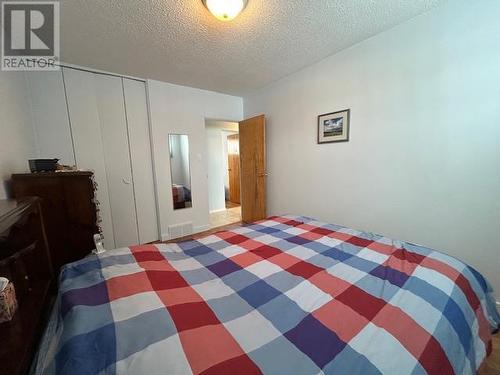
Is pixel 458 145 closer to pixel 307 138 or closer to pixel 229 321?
pixel 307 138

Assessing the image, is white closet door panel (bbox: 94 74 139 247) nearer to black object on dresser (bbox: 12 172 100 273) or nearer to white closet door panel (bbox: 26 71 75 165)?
white closet door panel (bbox: 26 71 75 165)

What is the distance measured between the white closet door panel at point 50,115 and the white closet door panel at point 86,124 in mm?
68

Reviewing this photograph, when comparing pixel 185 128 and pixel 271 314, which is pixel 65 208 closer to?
pixel 271 314

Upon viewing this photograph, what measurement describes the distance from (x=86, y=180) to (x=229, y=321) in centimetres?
180

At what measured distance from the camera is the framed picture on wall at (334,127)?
7.77ft

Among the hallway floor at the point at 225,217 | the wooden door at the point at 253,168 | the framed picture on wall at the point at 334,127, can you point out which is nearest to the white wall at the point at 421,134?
the framed picture on wall at the point at 334,127

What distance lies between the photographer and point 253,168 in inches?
141

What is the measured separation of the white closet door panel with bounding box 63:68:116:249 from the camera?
245cm

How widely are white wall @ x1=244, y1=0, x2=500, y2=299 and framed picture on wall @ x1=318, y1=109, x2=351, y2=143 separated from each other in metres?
0.07

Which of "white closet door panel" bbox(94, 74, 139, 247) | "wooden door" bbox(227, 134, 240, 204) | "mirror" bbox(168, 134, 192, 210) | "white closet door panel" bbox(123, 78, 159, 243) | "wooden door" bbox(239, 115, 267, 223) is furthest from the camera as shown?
"wooden door" bbox(227, 134, 240, 204)

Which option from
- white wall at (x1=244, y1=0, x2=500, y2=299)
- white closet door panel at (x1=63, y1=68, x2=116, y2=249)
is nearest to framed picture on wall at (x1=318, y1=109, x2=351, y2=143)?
white wall at (x1=244, y1=0, x2=500, y2=299)

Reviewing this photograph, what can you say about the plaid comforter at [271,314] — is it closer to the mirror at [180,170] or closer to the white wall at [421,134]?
the white wall at [421,134]

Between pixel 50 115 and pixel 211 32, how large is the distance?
213cm

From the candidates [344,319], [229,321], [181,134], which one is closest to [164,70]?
[181,134]
